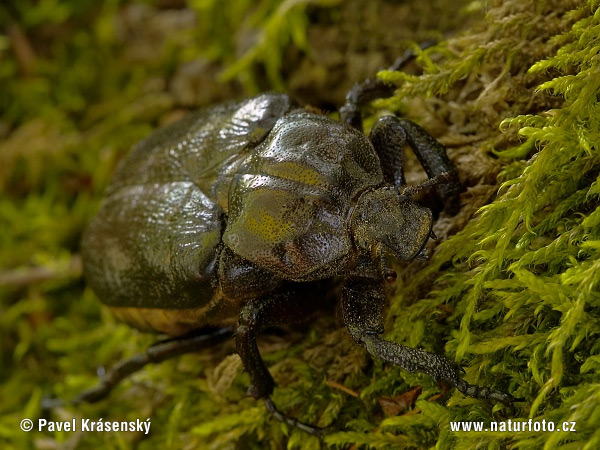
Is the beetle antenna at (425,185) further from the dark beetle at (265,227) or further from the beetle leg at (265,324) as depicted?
the beetle leg at (265,324)

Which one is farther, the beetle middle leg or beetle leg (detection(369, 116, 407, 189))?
beetle leg (detection(369, 116, 407, 189))

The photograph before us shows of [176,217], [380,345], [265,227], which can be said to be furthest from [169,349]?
[380,345]

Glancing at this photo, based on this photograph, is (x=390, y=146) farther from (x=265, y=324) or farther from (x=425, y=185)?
(x=265, y=324)

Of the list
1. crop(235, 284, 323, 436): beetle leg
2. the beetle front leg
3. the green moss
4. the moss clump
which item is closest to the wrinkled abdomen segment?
crop(235, 284, 323, 436): beetle leg

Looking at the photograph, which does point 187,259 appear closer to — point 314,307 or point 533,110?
Answer: point 314,307

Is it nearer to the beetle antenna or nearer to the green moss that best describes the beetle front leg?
the green moss

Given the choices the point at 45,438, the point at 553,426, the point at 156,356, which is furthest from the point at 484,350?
the point at 45,438
